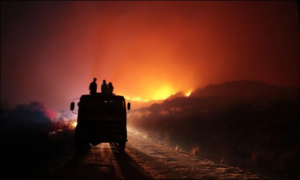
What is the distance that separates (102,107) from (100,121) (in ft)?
3.06

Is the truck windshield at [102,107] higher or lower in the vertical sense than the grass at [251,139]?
higher

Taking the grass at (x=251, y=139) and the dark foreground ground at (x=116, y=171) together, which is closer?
the dark foreground ground at (x=116, y=171)

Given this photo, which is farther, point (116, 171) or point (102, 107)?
point (102, 107)

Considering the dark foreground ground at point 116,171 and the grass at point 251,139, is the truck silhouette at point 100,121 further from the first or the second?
the grass at point 251,139

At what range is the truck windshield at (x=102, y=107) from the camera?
37.3ft

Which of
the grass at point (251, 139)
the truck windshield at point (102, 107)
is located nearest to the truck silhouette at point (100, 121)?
the truck windshield at point (102, 107)

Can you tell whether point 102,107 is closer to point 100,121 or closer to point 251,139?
point 100,121

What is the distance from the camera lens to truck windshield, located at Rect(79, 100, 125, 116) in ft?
37.3

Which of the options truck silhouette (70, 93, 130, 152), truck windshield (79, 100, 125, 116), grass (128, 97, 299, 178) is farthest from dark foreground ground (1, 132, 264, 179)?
grass (128, 97, 299, 178)

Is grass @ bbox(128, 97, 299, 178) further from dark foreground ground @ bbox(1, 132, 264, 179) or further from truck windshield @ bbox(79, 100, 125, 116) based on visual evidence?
truck windshield @ bbox(79, 100, 125, 116)

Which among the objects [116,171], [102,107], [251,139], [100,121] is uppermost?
[102,107]

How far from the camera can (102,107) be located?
1170 centimetres

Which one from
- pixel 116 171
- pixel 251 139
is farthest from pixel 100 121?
pixel 251 139

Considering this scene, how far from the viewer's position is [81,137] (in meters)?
10.7
